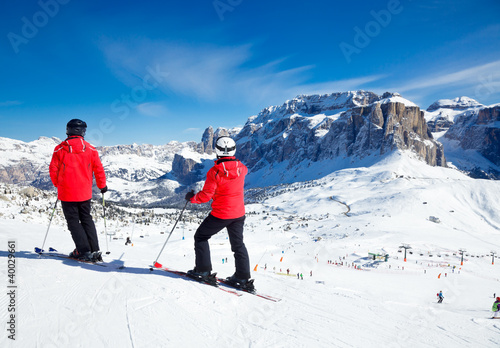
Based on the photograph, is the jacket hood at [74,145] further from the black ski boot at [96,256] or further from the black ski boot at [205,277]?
the black ski boot at [205,277]

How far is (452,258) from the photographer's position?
46.5 metres

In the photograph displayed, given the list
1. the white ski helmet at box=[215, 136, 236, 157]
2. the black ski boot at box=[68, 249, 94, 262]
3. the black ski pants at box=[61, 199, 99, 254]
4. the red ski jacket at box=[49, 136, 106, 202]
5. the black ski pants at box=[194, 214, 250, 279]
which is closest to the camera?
the white ski helmet at box=[215, 136, 236, 157]

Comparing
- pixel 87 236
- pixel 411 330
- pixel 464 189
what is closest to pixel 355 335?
pixel 411 330

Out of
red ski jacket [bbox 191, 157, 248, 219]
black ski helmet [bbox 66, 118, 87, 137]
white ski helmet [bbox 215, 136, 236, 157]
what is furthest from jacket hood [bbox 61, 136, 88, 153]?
white ski helmet [bbox 215, 136, 236, 157]

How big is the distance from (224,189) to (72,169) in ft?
11.6

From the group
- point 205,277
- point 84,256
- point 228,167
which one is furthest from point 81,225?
point 228,167

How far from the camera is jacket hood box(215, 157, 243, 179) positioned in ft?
17.7

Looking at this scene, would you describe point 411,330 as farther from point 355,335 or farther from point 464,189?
point 464,189

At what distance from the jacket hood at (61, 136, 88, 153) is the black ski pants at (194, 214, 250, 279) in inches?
130

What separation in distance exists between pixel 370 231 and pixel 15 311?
8271 centimetres

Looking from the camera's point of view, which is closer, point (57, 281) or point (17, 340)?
point (17, 340)

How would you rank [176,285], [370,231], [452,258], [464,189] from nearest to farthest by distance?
[176,285], [452,258], [370,231], [464,189]

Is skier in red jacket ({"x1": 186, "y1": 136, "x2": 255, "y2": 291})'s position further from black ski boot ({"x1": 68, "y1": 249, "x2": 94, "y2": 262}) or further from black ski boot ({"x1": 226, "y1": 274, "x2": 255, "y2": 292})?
black ski boot ({"x1": 68, "y1": 249, "x2": 94, "y2": 262})

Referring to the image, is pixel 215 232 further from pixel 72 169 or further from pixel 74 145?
pixel 74 145
